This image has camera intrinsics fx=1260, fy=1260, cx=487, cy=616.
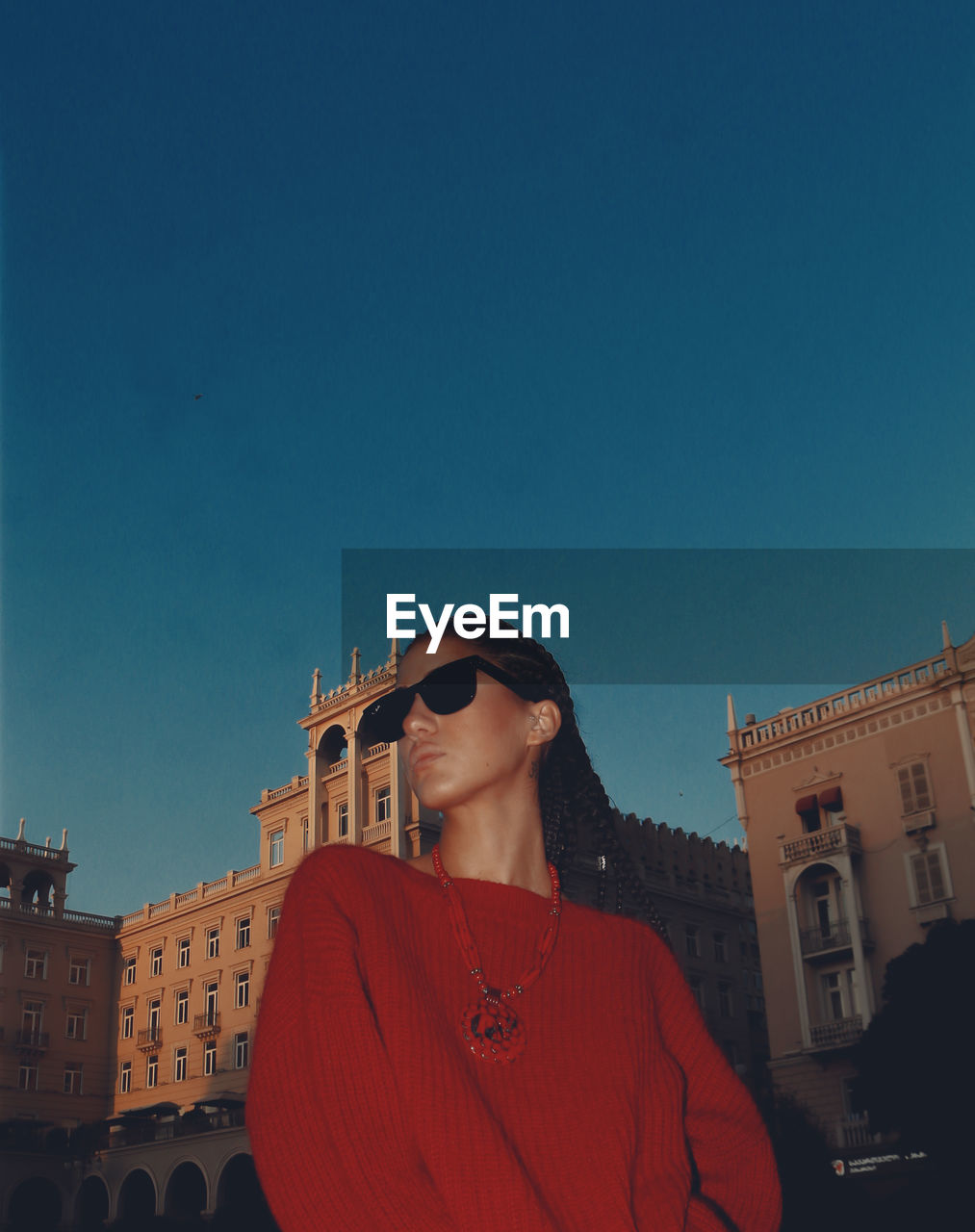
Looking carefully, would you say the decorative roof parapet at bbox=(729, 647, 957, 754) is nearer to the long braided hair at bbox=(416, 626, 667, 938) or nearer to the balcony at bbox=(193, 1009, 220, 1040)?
the balcony at bbox=(193, 1009, 220, 1040)

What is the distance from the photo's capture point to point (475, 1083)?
236cm

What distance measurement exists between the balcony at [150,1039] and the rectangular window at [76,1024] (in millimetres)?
2327

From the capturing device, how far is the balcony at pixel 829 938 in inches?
1065

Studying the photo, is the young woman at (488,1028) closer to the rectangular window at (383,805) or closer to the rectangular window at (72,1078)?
the rectangular window at (383,805)

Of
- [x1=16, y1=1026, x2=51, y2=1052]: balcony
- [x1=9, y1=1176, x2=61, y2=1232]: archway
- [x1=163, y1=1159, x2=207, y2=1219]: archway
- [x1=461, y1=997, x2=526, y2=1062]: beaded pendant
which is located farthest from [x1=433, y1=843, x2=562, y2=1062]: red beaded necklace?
[x1=16, y1=1026, x2=51, y2=1052]: balcony

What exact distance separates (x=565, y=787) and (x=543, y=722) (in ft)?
0.73

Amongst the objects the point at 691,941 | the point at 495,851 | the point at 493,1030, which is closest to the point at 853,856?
the point at 691,941

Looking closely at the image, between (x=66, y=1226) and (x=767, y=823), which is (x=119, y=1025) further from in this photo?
(x=767, y=823)

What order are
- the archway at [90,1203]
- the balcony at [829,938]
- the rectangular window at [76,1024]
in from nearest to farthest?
the balcony at [829,938]
the archway at [90,1203]
the rectangular window at [76,1024]

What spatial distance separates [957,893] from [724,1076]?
25.1 metres

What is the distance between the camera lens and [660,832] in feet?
152

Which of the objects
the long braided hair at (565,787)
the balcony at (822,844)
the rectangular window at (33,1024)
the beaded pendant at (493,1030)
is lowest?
the beaded pendant at (493,1030)

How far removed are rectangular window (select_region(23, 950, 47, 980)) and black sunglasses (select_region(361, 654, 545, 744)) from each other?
45770 millimetres

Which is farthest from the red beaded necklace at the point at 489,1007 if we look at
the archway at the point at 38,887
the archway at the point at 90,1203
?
the archway at the point at 38,887
